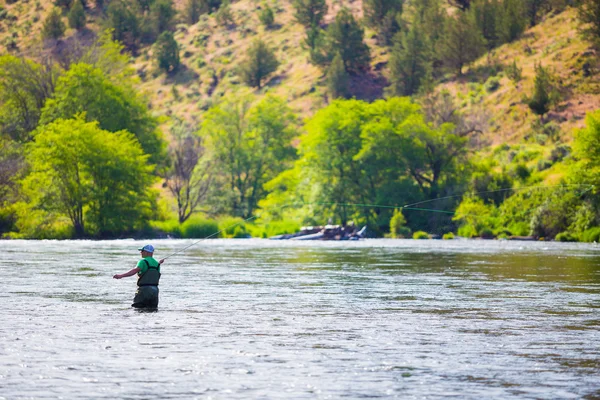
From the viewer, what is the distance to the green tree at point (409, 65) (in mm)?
106438

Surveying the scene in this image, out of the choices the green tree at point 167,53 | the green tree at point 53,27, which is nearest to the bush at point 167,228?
the green tree at point 167,53

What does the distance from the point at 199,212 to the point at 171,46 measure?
67514mm

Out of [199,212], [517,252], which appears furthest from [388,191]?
[517,252]

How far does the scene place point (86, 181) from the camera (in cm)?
6128

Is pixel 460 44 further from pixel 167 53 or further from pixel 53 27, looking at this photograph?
pixel 53 27

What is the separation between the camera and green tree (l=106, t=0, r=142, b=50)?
15025cm

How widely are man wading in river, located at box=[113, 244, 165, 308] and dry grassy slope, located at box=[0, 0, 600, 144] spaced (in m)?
68.6

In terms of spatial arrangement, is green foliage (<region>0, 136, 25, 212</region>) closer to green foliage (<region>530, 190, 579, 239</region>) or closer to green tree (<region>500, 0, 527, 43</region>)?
A: green foliage (<region>530, 190, 579, 239</region>)

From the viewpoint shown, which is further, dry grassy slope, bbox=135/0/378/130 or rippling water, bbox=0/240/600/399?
dry grassy slope, bbox=135/0/378/130

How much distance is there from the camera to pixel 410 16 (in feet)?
406

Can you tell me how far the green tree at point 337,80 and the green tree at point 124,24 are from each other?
4990 cm

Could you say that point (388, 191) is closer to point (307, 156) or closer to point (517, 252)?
point (307, 156)

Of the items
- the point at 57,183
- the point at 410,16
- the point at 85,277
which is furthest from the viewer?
the point at 410,16

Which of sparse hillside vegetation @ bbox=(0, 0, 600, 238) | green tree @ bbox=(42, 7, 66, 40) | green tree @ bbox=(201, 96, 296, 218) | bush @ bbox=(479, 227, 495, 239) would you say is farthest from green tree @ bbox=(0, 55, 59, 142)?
green tree @ bbox=(42, 7, 66, 40)
